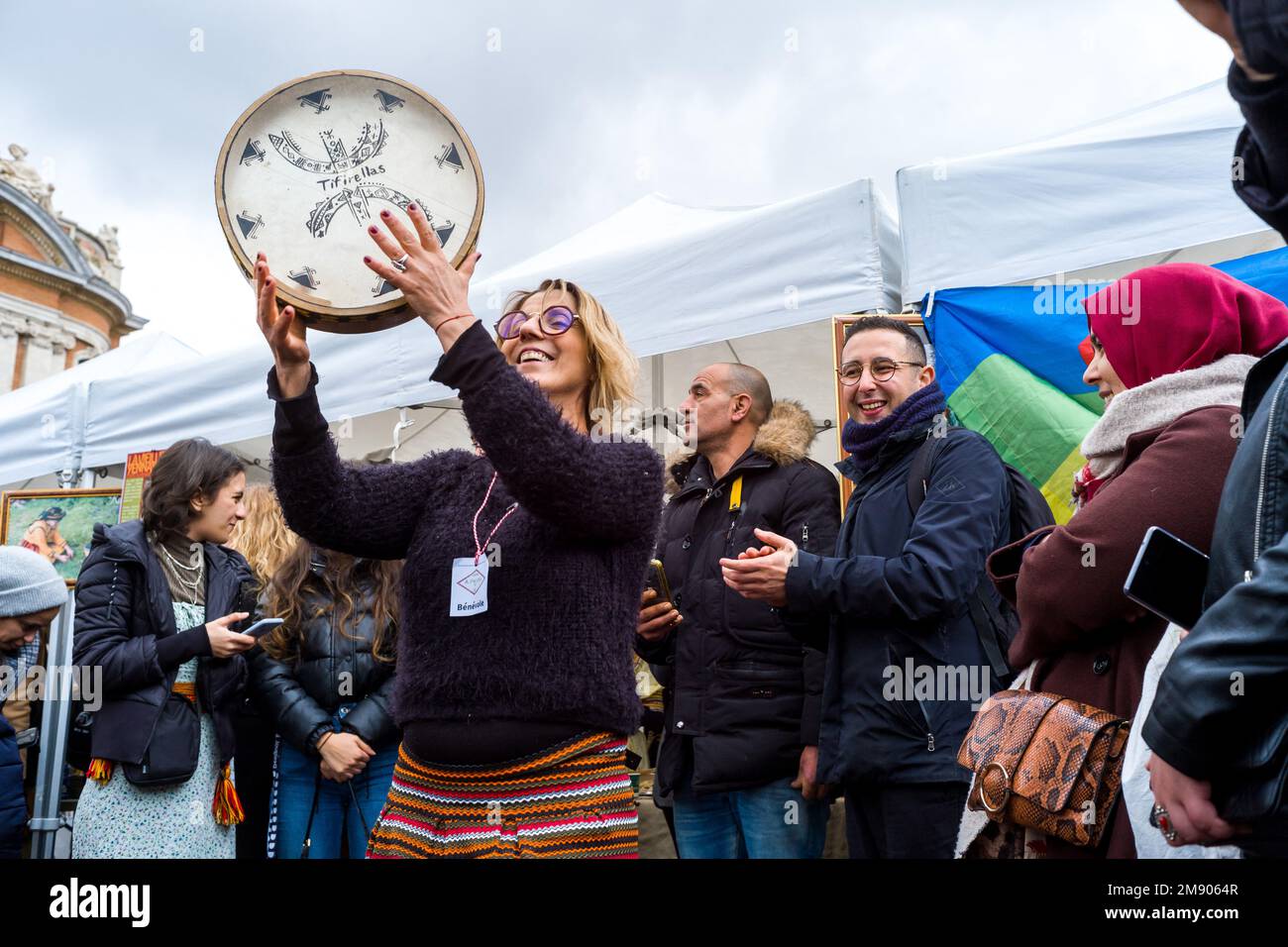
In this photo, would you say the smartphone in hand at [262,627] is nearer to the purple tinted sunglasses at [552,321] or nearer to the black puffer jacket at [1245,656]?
the purple tinted sunglasses at [552,321]

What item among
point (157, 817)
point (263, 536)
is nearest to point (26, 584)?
point (157, 817)

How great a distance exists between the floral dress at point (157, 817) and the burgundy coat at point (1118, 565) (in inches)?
105

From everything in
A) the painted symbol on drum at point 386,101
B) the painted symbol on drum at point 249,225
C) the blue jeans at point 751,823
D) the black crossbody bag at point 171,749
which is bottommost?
the blue jeans at point 751,823

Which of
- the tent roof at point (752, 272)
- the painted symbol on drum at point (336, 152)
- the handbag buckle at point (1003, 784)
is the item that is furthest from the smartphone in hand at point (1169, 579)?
the tent roof at point (752, 272)

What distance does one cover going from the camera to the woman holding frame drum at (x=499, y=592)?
5.61ft

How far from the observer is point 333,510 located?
1.95 m

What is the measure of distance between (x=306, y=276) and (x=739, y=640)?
5.76 ft

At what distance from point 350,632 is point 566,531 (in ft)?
6.91

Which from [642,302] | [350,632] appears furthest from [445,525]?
[642,302]

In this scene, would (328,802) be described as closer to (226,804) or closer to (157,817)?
(226,804)

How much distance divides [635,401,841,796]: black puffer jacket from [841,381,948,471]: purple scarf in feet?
1.44

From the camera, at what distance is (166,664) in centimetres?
330

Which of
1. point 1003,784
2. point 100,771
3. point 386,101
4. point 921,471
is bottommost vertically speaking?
point 100,771
